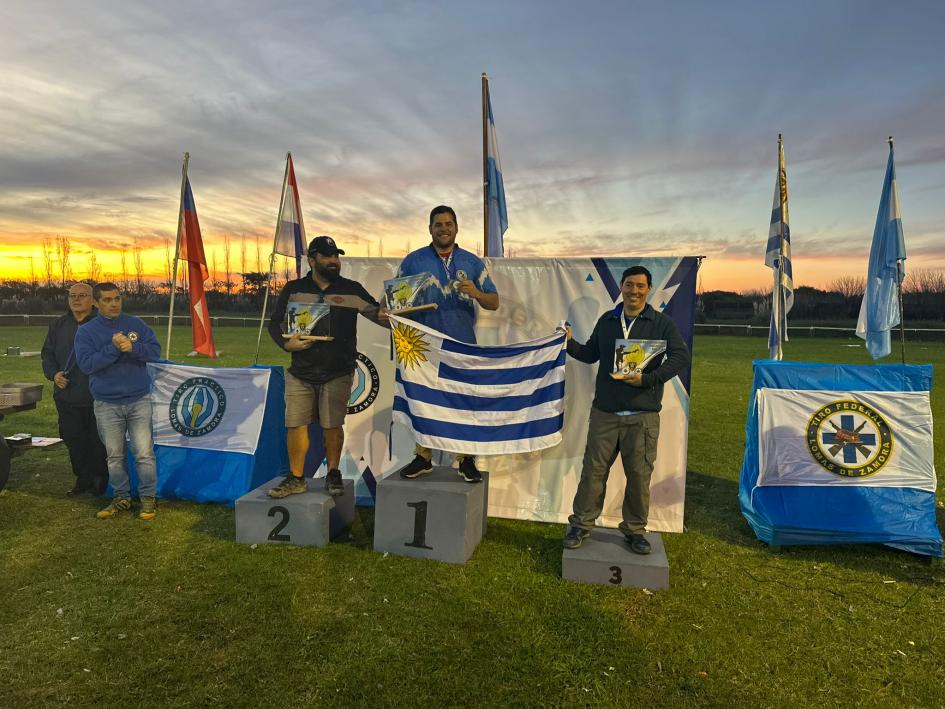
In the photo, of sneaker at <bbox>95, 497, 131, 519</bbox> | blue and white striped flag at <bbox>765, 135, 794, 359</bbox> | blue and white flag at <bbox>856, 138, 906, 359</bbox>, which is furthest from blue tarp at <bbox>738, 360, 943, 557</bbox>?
sneaker at <bbox>95, 497, 131, 519</bbox>

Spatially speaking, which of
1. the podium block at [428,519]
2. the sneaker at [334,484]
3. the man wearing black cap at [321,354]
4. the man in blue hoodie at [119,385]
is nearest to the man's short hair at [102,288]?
the man in blue hoodie at [119,385]

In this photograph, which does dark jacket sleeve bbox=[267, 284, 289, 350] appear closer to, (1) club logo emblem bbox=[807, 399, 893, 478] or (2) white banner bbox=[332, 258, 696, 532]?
(2) white banner bbox=[332, 258, 696, 532]

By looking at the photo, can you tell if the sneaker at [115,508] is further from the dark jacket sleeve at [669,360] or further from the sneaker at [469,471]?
the dark jacket sleeve at [669,360]

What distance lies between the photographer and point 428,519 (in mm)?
4688

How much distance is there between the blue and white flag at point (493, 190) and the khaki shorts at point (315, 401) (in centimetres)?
304

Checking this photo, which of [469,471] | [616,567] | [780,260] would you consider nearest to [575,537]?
[616,567]

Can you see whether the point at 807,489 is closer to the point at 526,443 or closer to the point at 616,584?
the point at 616,584

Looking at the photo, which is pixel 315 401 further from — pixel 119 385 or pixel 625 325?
pixel 625 325

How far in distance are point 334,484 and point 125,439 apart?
2143 millimetres

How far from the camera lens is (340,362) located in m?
5.12

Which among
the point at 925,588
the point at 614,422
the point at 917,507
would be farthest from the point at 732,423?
the point at 614,422

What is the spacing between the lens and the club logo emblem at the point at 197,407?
20.0 feet

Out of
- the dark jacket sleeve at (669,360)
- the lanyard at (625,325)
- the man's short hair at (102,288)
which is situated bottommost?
the dark jacket sleeve at (669,360)

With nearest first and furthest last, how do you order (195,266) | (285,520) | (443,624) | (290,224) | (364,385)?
(443,624) → (285,520) → (364,385) → (290,224) → (195,266)
